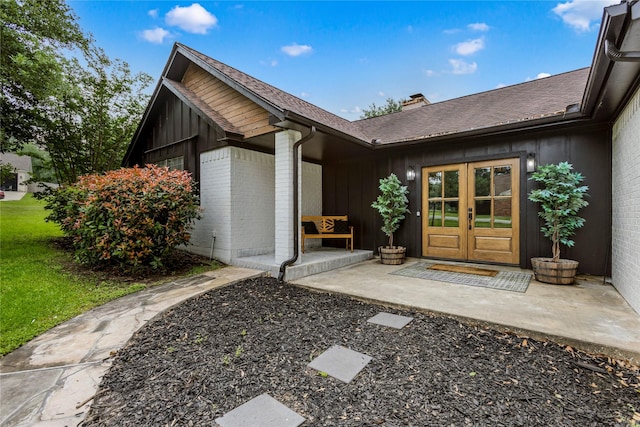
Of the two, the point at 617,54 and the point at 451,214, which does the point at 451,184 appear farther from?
the point at 617,54

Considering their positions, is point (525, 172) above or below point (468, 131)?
below

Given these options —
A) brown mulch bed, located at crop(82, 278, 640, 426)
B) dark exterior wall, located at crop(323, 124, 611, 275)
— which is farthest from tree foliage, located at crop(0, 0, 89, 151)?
dark exterior wall, located at crop(323, 124, 611, 275)

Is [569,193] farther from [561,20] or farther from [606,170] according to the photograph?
[561,20]

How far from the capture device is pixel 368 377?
1.95 metres

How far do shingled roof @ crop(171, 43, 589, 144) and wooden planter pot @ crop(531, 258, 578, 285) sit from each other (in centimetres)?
219

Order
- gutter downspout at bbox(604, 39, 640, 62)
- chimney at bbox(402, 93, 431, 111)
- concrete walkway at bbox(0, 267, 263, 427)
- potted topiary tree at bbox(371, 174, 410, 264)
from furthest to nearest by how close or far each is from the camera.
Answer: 1. chimney at bbox(402, 93, 431, 111)
2. potted topiary tree at bbox(371, 174, 410, 264)
3. gutter downspout at bbox(604, 39, 640, 62)
4. concrete walkway at bbox(0, 267, 263, 427)

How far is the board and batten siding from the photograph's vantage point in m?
5.04

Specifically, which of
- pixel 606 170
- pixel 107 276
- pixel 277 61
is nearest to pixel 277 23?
pixel 277 61

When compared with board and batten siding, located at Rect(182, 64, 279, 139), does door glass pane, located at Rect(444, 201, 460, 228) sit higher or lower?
lower

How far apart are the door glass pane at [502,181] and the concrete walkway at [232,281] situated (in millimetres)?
1698

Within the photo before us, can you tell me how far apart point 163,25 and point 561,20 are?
34.9 feet

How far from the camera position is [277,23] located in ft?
28.5

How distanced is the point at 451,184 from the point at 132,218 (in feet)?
18.7

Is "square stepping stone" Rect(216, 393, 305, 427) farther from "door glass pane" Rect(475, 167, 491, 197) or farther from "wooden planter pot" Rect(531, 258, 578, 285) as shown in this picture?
A: "door glass pane" Rect(475, 167, 491, 197)
